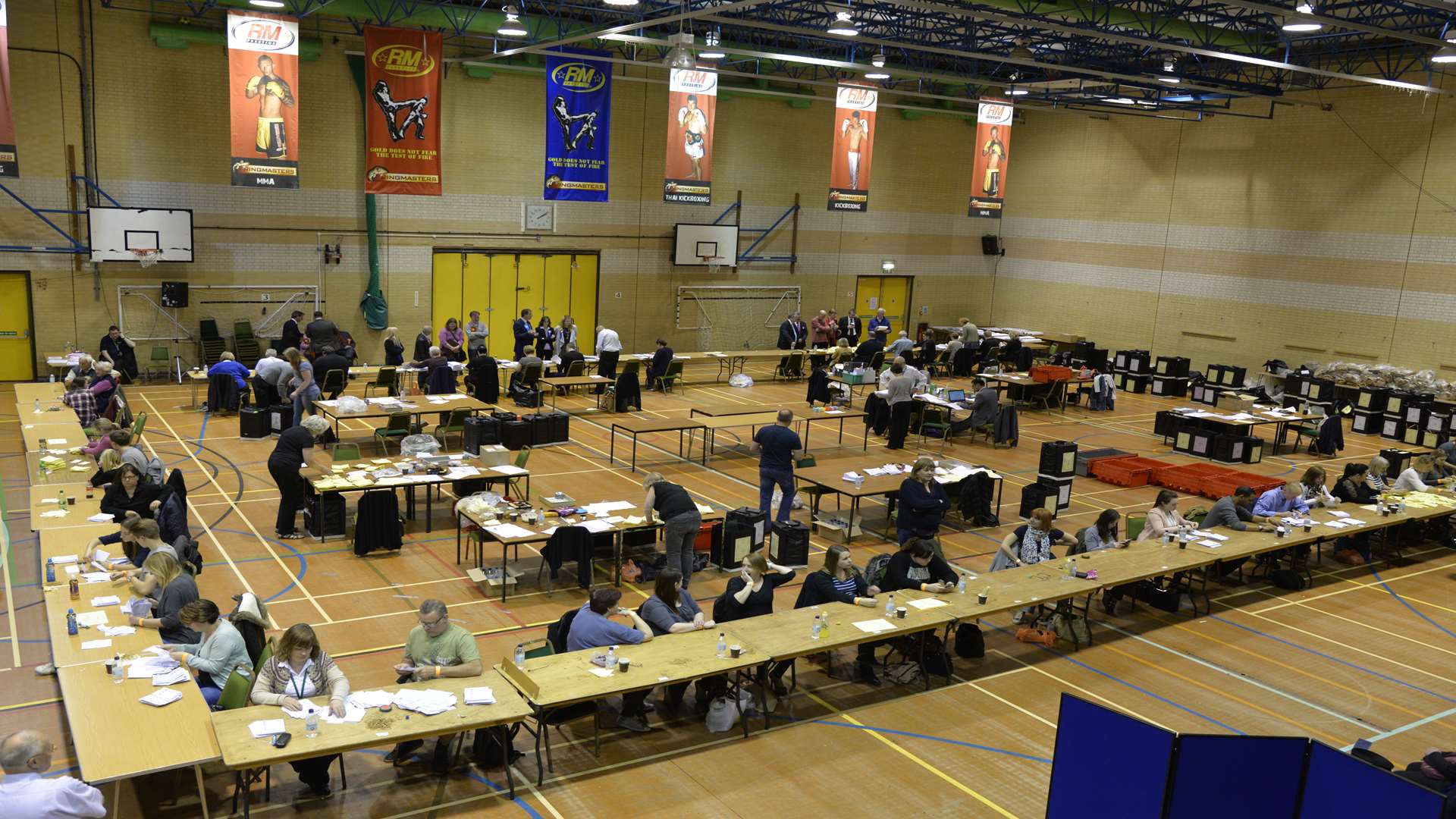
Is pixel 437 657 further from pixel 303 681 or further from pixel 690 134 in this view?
pixel 690 134

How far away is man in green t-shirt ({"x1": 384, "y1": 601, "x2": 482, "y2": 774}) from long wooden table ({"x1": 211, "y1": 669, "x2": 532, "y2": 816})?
0.10 meters

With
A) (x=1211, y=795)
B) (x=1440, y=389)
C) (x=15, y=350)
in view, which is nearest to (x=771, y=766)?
(x=1211, y=795)

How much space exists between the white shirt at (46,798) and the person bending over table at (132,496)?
5.47 meters

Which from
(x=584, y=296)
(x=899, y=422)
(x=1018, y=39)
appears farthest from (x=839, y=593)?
(x=584, y=296)

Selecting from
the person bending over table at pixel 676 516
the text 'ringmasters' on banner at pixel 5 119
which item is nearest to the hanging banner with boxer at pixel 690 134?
the person bending over table at pixel 676 516

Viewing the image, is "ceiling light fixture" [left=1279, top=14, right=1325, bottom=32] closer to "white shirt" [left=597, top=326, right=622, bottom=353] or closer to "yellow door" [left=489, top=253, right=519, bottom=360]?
"white shirt" [left=597, top=326, right=622, bottom=353]

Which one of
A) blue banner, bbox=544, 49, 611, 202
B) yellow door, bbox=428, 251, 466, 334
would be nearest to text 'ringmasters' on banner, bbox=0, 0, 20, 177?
blue banner, bbox=544, 49, 611, 202

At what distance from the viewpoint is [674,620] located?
9156 mm

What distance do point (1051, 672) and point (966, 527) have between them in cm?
512

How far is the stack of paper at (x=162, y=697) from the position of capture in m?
7.16

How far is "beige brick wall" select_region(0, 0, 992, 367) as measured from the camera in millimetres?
21406

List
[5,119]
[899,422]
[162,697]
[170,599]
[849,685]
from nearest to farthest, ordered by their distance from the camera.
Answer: [162,697]
[170,599]
[849,685]
[5,119]
[899,422]

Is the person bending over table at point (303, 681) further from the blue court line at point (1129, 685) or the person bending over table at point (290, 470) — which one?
the blue court line at point (1129, 685)

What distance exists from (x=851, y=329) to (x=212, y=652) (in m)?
24.5
